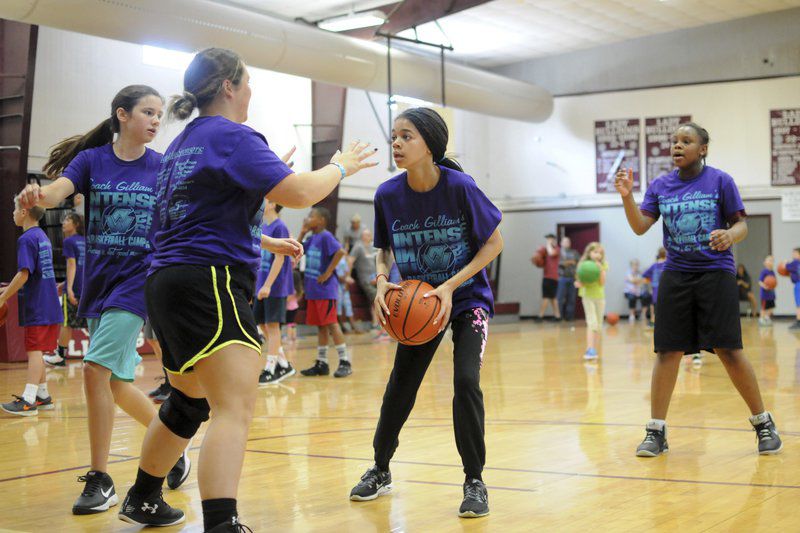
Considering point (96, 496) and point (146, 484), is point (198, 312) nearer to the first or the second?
point (146, 484)

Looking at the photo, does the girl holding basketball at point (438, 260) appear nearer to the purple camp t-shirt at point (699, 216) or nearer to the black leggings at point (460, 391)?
the black leggings at point (460, 391)

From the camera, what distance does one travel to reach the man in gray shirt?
22516 millimetres

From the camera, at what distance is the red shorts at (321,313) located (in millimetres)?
9945

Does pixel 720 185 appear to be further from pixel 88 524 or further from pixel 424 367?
pixel 88 524

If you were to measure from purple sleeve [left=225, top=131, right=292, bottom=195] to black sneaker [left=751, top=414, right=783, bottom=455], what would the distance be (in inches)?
131

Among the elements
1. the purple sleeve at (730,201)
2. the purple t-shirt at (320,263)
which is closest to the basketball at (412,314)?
the purple sleeve at (730,201)

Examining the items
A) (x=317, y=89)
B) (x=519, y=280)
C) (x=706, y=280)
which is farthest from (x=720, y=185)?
(x=519, y=280)

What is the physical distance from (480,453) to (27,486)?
226 centimetres

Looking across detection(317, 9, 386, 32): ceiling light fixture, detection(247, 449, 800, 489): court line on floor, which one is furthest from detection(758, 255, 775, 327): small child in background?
detection(247, 449, 800, 489): court line on floor

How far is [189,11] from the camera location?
12.7 m

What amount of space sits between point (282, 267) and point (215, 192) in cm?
669

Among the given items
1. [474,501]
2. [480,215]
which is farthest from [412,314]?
[474,501]

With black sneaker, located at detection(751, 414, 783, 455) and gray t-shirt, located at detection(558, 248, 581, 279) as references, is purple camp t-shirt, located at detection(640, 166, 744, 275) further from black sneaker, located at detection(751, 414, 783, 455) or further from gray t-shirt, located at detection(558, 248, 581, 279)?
gray t-shirt, located at detection(558, 248, 581, 279)

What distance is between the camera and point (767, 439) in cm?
493
